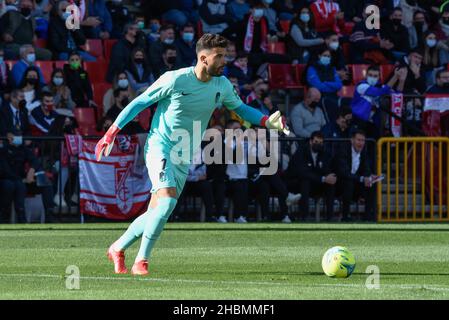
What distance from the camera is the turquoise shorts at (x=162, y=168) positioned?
1265 centimetres

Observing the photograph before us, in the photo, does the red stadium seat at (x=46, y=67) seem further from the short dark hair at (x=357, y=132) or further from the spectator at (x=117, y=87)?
the short dark hair at (x=357, y=132)

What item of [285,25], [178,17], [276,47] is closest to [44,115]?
[178,17]

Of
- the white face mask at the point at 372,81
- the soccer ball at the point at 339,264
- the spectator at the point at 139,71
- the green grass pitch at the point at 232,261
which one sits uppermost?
the spectator at the point at 139,71

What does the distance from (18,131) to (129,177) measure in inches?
79.5

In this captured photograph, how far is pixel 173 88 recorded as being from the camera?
12758 millimetres

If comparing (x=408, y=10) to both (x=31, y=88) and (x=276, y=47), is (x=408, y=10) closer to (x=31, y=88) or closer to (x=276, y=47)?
(x=276, y=47)

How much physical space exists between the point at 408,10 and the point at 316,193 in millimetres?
7744

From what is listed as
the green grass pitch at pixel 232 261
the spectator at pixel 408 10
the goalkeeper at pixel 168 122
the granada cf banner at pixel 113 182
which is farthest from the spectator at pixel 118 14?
the goalkeeper at pixel 168 122

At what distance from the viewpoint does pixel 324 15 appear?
91.3ft

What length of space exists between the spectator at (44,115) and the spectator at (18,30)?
5.82 ft

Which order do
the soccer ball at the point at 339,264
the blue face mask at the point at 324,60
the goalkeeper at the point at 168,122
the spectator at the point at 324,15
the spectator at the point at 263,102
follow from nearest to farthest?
1. the soccer ball at the point at 339,264
2. the goalkeeper at the point at 168,122
3. the spectator at the point at 263,102
4. the blue face mask at the point at 324,60
5. the spectator at the point at 324,15

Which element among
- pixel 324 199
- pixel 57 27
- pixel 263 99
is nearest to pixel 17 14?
pixel 57 27

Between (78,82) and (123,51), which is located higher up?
(123,51)

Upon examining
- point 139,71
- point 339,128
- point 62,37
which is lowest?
point 339,128
